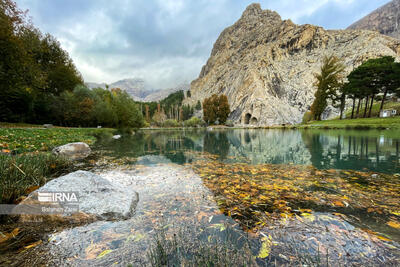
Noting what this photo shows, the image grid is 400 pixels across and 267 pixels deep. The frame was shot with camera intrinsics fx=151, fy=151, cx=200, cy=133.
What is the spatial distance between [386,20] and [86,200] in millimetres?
261127

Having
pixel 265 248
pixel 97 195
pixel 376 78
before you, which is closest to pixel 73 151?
pixel 97 195

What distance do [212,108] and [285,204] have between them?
71232mm

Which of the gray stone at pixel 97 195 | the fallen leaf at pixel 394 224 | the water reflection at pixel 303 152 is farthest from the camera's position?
the water reflection at pixel 303 152

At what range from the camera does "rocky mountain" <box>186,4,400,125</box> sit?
6669cm

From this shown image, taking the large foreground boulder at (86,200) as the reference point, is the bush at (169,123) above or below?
above

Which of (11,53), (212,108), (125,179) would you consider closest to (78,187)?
(125,179)

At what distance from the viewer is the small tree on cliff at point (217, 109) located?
7262cm

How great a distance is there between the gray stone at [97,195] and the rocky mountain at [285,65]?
6989 cm

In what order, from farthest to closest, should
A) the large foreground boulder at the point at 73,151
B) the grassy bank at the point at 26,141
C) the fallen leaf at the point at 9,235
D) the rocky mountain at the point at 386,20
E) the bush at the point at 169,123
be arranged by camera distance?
the rocky mountain at the point at 386,20 → the bush at the point at 169,123 → the large foreground boulder at the point at 73,151 → the grassy bank at the point at 26,141 → the fallen leaf at the point at 9,235

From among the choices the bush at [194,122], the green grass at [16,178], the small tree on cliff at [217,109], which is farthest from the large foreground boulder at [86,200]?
the bush at [194,122]

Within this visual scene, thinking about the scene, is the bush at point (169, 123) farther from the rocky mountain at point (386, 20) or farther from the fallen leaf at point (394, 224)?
the rocky mountain at point (386, 20)

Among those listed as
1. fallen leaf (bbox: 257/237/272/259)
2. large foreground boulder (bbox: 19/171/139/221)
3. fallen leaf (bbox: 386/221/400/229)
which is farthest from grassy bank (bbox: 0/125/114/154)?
fallen leaf (bbox: 386/221/400/229)

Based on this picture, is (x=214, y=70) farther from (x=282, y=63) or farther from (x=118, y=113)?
(x=118, y=113)

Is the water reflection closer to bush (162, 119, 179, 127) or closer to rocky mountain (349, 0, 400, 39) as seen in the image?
bush (162, 119, 179, 127)
